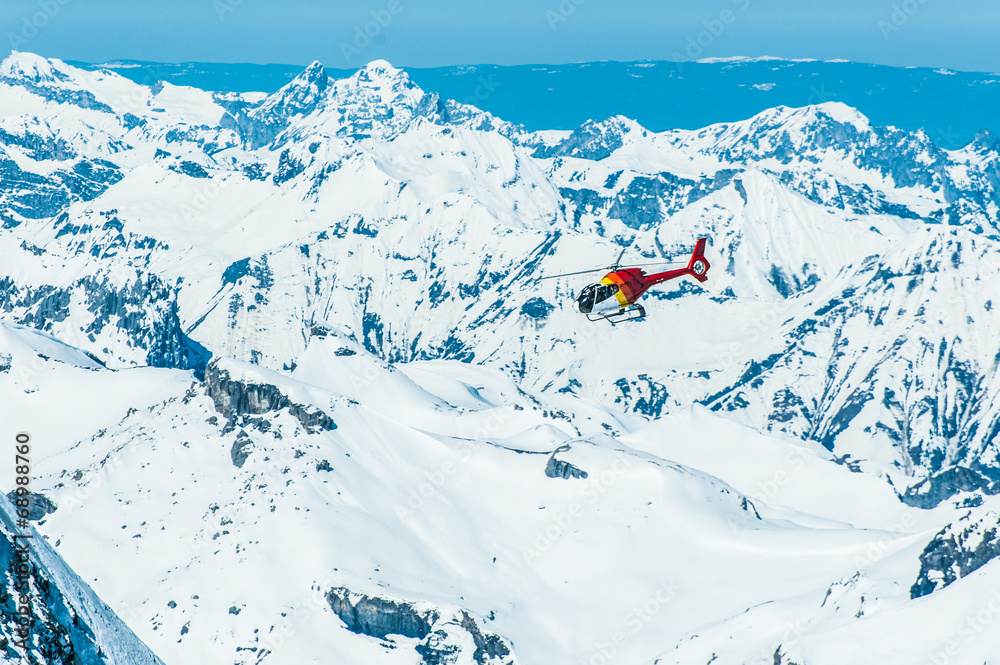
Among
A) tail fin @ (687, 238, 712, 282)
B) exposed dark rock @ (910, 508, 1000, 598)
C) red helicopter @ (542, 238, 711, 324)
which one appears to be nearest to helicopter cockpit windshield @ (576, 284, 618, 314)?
red helicopter @ (542, 238, 711, 324)

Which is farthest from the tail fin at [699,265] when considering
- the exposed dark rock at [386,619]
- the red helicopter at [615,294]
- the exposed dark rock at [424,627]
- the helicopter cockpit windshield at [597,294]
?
the exposed dark rock at [386,619]

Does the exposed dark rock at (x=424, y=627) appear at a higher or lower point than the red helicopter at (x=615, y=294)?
lower

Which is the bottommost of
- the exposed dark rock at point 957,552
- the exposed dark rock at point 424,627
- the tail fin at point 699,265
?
the exposed dark rock at point 424,627

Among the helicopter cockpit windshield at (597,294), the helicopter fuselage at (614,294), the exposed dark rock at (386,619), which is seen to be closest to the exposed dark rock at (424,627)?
the exposed dark rock at (386,619)

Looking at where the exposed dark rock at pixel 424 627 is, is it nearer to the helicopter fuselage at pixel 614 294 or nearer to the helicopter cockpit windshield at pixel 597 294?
the helicopter fuselage at pixel 614 294

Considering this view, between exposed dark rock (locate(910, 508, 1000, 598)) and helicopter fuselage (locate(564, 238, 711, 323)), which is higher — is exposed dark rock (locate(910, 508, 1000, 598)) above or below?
below

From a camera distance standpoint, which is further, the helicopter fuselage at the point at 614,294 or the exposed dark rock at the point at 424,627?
the exposed dark rock at the point at 424,627

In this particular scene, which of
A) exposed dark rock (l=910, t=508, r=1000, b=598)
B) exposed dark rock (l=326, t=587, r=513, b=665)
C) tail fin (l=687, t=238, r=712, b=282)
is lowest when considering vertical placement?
exposed dark rock (l=326, t=587, r=513, b=665)

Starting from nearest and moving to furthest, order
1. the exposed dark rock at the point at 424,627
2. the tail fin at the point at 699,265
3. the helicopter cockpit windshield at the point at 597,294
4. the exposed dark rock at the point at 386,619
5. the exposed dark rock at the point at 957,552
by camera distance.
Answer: the helicopter cockpit windshield at the point at 597,294, the tail fin at the point at 699,265, the exposed dark rock at the point at 957,552, the exposed dark rock at the point at 424,627, the exposed dark rock at the point at 386,619

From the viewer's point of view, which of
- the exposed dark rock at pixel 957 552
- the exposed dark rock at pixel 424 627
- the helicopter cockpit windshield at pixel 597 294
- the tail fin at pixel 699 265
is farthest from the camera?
the exposed dark rock at pixel 424 627

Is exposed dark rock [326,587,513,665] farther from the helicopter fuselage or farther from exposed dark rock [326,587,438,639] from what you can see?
the helicopter fuselage

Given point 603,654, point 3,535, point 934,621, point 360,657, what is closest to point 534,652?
point 603,654
